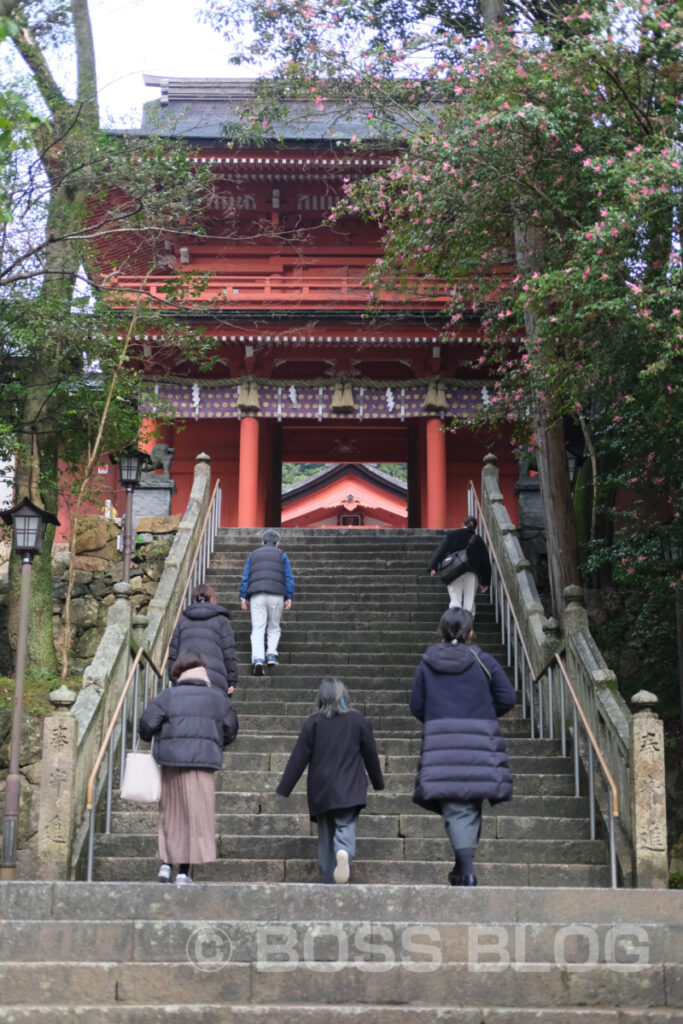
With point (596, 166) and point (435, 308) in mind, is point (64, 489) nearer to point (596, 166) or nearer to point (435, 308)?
point (435, 308)

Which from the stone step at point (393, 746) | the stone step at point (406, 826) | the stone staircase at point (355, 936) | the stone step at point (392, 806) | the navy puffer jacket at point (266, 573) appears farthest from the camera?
the navy puffer jacket at point (266, 573)

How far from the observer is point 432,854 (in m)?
7.65

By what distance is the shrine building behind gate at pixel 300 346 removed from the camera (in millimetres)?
17875

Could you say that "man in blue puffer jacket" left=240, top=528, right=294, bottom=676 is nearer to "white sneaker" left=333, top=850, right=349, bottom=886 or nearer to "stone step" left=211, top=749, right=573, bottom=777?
"stone step" left=211, top=749, right=573, bottom=777

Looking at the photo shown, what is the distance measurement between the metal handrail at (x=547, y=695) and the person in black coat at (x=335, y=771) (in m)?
1.60

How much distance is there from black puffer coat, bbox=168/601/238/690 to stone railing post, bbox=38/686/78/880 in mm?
1084

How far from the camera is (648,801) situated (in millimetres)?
7281

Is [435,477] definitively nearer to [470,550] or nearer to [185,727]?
[470,550]

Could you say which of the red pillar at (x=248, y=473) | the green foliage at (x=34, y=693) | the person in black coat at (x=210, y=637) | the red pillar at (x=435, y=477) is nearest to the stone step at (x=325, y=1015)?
the person in black coat at (x=210, y=637)

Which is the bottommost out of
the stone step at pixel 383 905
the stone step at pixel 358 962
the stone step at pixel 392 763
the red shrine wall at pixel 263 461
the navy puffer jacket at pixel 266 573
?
the stone step at pixel 358 962

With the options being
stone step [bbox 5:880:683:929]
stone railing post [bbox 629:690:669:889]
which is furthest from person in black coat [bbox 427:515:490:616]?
stone step [bbox 5:880:683:929]

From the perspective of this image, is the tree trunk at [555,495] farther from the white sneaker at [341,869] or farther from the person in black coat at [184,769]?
the person in black coat at [184,769]

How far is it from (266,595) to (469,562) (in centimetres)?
203

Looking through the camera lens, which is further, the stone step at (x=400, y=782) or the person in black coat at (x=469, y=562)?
the person in black coat at (x=469, y=562)
